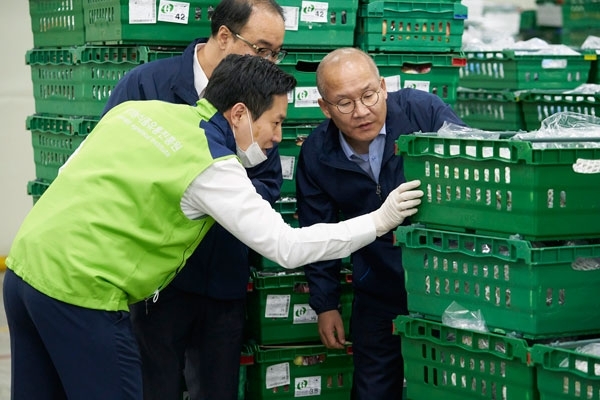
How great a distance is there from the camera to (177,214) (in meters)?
3.61

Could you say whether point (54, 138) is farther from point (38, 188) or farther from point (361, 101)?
point (361, 101)

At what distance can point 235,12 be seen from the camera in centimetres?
461

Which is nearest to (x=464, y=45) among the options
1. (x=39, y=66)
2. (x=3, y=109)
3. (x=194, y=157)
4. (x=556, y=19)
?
(x=556, y=19)

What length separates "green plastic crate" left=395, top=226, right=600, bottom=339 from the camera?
3.61m

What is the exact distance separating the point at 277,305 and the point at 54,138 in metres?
1.63

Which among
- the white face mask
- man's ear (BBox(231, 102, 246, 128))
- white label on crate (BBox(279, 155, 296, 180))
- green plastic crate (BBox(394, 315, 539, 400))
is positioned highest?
man's ear (BBox(231, 102, 246, 128))

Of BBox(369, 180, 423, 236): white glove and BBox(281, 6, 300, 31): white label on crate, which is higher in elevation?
BBox(281, 6, 300, 31): white label on crate

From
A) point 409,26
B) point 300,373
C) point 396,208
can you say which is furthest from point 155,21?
point 300,373

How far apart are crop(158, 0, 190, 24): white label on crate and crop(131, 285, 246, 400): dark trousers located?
133cm

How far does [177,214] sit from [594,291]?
144cm

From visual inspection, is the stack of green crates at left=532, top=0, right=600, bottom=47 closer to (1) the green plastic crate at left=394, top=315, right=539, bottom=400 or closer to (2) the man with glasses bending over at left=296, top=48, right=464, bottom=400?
(2) the man with glasses bending over at left=296, top=48, right=464, bottom=400

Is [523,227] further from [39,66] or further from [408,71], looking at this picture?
[39,66]

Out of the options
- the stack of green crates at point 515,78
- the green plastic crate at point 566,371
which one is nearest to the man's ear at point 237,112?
the green plastic crate at point 566,371

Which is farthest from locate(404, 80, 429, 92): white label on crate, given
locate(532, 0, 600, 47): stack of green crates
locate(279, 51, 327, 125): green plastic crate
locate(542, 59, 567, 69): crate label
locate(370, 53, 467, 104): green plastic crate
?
locate(532, 0, 600, 47): stack of green crates
